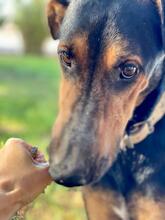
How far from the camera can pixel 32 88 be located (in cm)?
694

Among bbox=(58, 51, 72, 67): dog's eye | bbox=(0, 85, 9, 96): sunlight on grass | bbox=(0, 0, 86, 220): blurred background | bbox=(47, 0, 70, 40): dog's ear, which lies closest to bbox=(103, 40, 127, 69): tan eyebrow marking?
bbox=(58, 51, 72, 67): dog's eye

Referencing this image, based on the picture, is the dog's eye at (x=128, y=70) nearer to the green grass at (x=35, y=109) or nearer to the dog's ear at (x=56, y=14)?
the dog's ear at (x=56, y=14)

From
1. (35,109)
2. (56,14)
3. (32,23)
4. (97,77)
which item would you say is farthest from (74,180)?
(32,23)

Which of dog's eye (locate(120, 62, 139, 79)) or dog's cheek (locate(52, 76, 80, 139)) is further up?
dog's eye (locate(120, 62, 139, 79))

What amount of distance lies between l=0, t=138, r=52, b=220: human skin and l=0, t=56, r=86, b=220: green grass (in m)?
0.97

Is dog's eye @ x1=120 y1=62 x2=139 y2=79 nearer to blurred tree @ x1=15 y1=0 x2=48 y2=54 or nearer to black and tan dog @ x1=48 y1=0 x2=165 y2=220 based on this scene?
black and tan dog @ x1=48 y1=0 x2=165 y2=220

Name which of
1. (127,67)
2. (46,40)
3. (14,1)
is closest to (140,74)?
(127,67)

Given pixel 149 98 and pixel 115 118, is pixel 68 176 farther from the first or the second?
pixel 149 98

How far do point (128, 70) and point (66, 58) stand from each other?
18cm

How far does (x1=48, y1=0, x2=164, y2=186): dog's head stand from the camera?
1.75 m

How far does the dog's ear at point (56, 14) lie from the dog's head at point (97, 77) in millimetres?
208

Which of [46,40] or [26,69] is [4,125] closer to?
[26,69]

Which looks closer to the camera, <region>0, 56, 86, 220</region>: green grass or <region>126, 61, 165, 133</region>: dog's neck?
<region>126, 61, 165, 133</region>: dog's neck

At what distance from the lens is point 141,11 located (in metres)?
1.87
